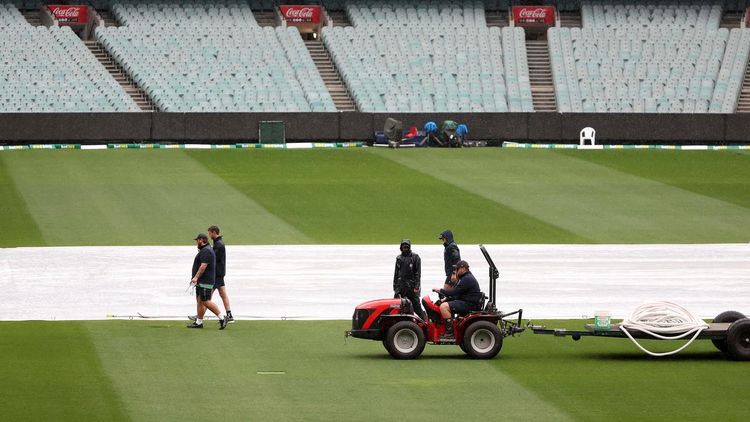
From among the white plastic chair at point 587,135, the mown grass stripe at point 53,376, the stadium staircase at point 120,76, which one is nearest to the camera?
the mown grass stripe at point 53,376

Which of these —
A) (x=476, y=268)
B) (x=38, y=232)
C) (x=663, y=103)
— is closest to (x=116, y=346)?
(x=476, y=268)

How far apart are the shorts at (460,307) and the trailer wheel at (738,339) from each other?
3.65 m

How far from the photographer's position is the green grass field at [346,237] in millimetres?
17484

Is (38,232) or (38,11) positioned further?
(38,11)

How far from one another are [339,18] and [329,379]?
5505 cm

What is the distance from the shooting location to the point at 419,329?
20.2 meters

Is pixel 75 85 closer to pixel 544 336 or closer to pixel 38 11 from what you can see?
pixel 38 11

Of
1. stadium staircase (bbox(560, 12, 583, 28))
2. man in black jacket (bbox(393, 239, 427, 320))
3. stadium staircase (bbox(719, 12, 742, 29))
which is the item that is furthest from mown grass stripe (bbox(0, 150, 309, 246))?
stadium staircase (bbox(719, 12, 742, 29))

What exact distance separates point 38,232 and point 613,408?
23871 millimetres

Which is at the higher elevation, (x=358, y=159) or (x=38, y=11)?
(x=38, y=11)

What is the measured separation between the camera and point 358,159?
180ft

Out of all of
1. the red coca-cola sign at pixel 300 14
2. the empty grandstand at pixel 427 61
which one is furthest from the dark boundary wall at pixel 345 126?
the red coca-cola sign at pixel 300 14

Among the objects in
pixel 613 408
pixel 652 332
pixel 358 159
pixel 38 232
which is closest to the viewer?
pixel 613 408

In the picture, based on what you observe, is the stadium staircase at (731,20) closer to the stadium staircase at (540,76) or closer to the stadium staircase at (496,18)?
the stadium staircase at (540,76)
